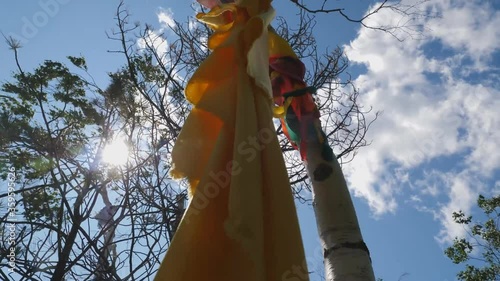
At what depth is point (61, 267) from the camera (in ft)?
12.0

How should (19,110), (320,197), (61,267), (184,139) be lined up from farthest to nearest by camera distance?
(19,110) < (61,267) < (320,197) < (184,139)

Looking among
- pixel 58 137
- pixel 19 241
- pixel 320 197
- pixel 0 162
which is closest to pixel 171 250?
pixel 320 197

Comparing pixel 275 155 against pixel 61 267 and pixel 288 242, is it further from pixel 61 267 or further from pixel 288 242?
pixel 61 267

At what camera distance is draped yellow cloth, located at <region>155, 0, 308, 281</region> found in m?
A: 0.80

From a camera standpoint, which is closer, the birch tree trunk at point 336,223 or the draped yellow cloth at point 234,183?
the draped yellow cloth at point 234,183

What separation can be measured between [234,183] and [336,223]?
1.41 feet

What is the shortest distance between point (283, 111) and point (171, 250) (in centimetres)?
78

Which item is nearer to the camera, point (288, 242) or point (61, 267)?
point (288, 242)

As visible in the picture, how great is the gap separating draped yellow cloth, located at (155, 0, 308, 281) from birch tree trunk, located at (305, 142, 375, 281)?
0.90ft

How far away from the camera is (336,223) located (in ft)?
3.72

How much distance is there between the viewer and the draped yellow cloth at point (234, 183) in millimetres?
801

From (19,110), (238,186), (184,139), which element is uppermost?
(19,110)

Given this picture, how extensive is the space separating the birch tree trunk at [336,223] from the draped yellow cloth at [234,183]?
10.8 inches

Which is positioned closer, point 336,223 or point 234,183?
point 234,183
